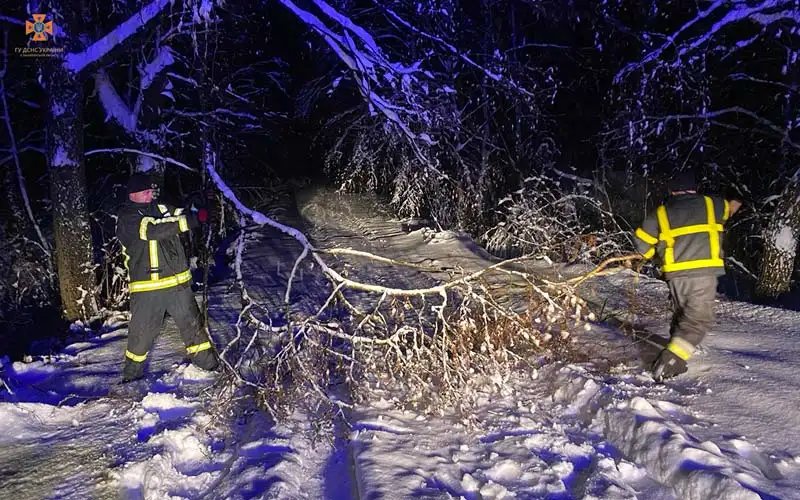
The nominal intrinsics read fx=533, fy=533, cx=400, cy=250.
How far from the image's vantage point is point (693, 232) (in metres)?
4.25

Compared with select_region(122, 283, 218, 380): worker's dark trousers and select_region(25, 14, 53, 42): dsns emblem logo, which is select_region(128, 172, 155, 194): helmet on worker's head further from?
select_region(25, 14, 53, 42): dsns emblem logo

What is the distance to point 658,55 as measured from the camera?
8.04m

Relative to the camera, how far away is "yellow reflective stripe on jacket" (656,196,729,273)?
13.9 feet

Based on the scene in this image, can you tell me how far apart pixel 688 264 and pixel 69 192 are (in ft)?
22.6

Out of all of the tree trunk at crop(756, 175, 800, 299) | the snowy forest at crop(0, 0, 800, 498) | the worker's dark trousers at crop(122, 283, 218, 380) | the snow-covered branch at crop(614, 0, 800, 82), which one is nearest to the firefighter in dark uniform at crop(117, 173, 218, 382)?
the worker's dark trousers at crop(122, 283, 218, 380)

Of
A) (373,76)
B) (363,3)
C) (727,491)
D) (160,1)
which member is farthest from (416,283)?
(363,3)

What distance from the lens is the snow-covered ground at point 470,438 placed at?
125 inches

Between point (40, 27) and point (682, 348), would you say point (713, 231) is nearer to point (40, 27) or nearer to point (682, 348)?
point (682, 348)

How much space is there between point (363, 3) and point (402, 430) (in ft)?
44.7

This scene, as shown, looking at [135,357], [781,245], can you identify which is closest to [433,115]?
[135,357]

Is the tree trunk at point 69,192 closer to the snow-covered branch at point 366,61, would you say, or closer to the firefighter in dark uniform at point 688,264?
the snow-covered branch at point 366,61

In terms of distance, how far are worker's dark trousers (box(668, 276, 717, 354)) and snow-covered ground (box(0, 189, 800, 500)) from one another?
12.8 inches

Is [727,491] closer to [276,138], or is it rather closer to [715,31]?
[715,31]

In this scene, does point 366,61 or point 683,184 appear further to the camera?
point 366,61
